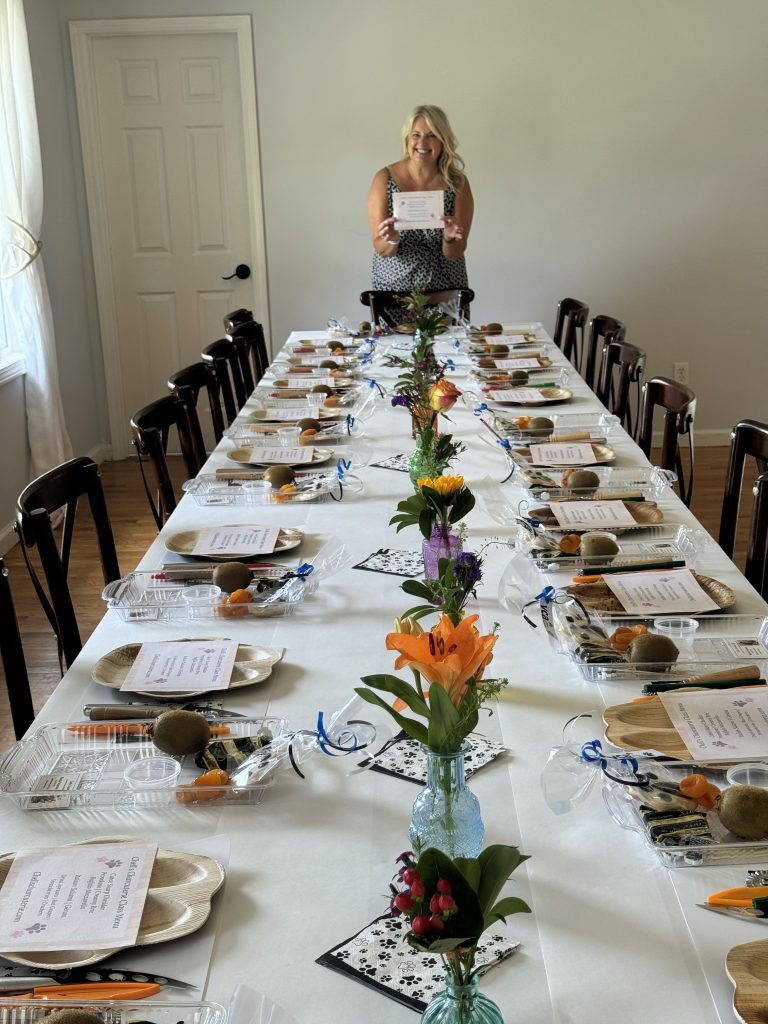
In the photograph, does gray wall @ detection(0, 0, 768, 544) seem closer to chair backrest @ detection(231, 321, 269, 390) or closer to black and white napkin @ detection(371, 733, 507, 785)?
→ chair backrest @ detection(231, 321, 269, 390)

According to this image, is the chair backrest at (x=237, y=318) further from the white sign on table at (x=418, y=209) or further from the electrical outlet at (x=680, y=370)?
the electrical outlet at (x=680, y=370)

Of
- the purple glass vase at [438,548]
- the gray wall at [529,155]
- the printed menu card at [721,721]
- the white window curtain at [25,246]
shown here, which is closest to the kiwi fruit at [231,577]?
the purple glass vase at [438,548]

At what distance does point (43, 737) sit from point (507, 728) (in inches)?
23.7

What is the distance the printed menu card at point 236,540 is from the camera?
2090 millimetres

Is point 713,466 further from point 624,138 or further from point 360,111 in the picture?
point 360,111

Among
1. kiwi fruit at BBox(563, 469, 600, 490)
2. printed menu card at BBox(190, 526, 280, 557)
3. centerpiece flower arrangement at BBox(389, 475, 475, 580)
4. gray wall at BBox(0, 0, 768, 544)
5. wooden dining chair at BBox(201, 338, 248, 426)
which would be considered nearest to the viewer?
centerpiece flower arrangement at BBox(389, 475, 475, 580)

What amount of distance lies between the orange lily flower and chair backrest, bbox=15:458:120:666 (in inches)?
44.6

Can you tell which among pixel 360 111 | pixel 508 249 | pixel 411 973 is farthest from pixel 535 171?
pixel 411 973

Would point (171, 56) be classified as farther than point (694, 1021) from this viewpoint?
Yes

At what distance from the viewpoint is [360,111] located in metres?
5.51

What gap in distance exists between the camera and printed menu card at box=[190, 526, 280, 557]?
6.86 ft

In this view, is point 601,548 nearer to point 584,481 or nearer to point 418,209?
point 584,481

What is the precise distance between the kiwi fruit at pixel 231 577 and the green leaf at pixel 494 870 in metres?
1.10

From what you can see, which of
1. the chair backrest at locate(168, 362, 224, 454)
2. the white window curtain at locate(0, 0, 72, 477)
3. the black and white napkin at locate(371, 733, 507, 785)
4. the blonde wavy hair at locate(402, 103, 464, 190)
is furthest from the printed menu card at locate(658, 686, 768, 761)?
the white window curtain at locate(0, 0, 72, 477)
